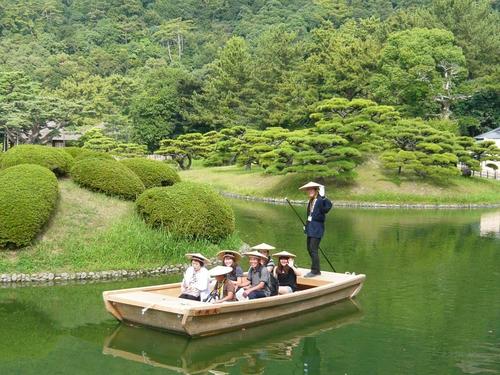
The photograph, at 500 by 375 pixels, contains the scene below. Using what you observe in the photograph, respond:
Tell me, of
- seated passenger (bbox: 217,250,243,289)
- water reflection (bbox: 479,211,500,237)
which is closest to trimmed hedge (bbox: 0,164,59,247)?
seated passenger (bbox: 217,250,243,289)

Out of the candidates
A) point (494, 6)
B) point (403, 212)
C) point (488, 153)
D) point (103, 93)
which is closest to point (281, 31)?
point (103, 93)

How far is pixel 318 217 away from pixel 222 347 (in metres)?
3.87

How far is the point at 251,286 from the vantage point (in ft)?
34.9

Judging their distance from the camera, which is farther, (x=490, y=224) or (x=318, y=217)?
(x=490, y=224)

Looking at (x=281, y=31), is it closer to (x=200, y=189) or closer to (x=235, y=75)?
(x=235, y=75)

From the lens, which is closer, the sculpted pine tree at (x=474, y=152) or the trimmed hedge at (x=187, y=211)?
the trimmed hedge at (x=187, y=211)

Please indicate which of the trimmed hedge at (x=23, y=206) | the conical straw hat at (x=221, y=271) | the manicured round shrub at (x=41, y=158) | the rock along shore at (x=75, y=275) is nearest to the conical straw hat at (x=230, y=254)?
the conical straw hat at (x=221, y=271)

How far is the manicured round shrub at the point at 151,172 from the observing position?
59.8ft

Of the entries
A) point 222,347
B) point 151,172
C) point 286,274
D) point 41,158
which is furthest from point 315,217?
point 41,158

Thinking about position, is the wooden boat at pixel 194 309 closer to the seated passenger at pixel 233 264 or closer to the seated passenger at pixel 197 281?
the seated passenger at pixel 197 281

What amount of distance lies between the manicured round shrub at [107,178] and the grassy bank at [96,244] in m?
0.40

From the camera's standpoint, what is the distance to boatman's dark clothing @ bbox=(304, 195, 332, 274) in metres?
12.4

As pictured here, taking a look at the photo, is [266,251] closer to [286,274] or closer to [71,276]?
[286,274]

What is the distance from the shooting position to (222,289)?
10367mm
